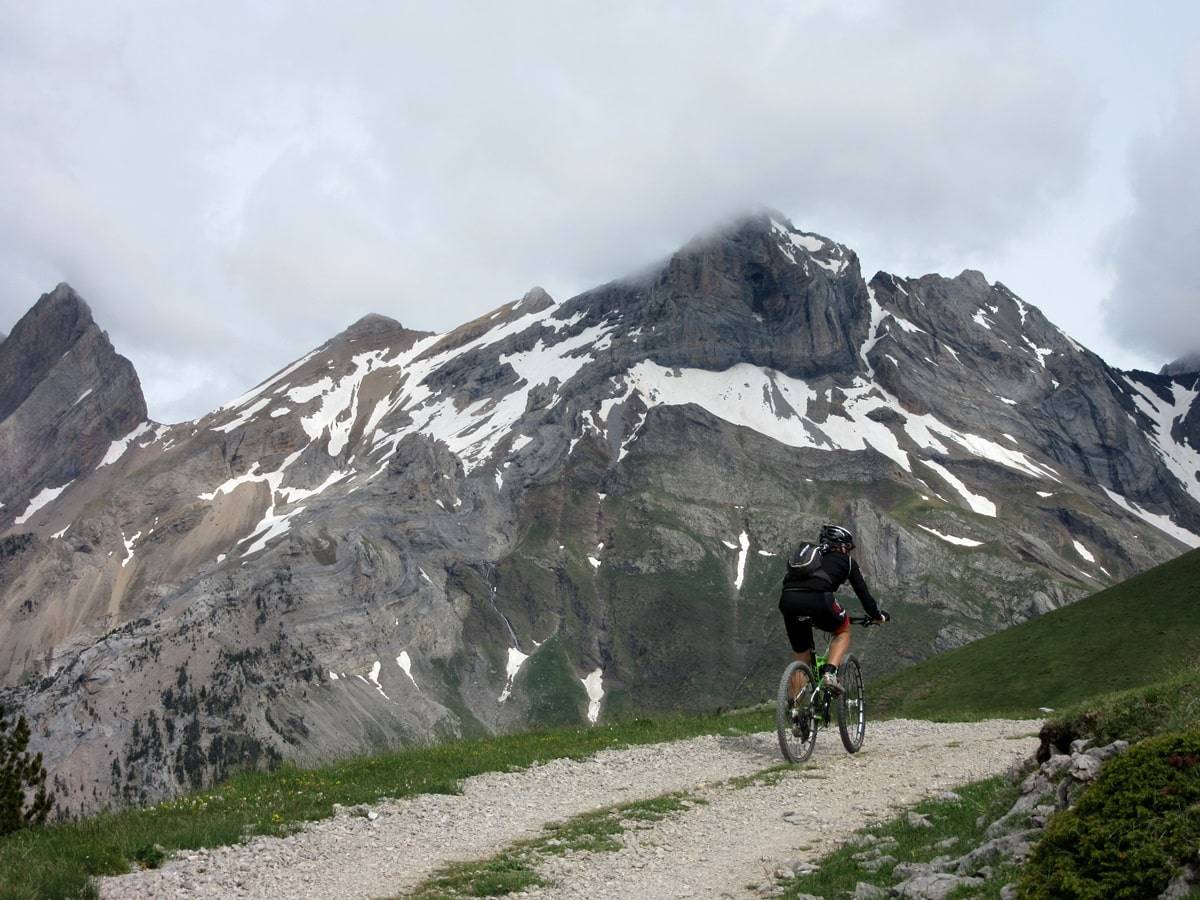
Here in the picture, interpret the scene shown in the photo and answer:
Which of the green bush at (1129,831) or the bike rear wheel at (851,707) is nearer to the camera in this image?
the green bush at (1129,831)

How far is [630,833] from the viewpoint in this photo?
44.6ft

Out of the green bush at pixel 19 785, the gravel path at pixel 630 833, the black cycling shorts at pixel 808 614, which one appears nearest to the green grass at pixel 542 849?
the gravel path at pixel 630 833

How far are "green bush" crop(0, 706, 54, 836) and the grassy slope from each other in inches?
943

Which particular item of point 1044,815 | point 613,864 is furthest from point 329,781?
point 1044,815

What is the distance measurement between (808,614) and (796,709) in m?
1.82

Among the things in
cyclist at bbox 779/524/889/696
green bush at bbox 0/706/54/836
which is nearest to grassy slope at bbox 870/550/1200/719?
cyclist at bbox 779/524/889/696

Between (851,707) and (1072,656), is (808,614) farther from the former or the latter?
(1072,656)

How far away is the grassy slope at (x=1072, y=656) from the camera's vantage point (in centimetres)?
3606

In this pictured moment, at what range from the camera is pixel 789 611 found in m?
18.2

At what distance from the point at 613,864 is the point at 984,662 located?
34.7m

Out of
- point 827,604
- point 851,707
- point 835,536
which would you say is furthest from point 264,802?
point 851,707

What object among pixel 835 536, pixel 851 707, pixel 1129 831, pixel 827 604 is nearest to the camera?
pixel 1129 831

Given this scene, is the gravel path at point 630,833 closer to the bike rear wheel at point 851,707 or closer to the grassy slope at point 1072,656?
the bike rear wheel at point 851,707

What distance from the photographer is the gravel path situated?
11.4 metres
